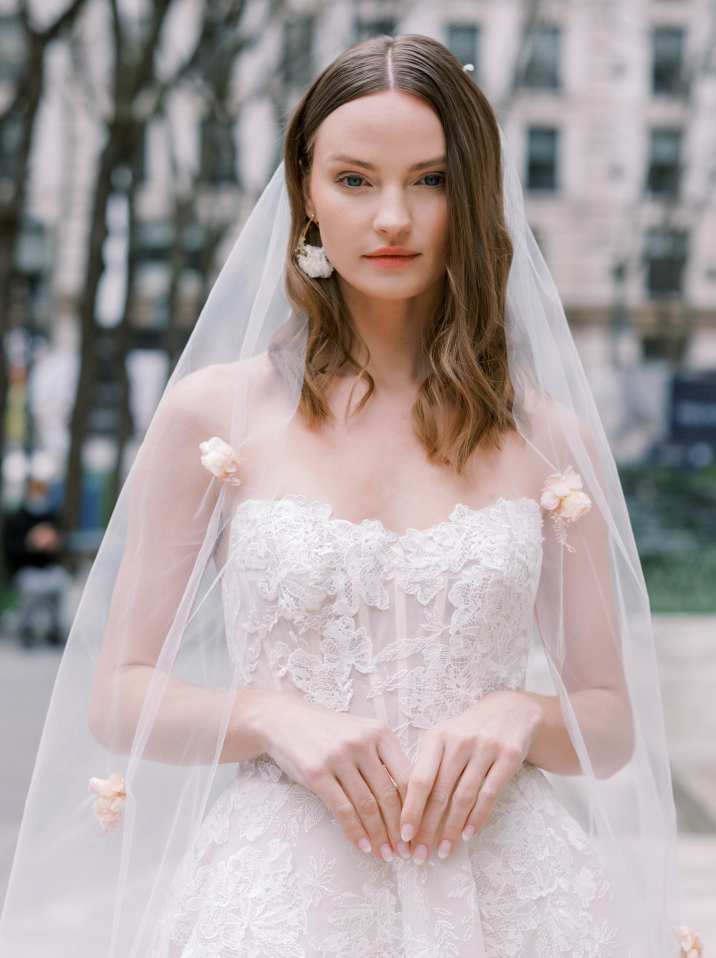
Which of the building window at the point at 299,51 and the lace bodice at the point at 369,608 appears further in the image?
the building window at the point at 299,51

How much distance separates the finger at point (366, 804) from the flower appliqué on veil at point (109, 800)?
460 mm

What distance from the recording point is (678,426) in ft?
46.7

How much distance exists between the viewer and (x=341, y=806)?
59.3 inches

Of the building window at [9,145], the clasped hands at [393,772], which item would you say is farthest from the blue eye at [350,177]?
the building window at [9,145]

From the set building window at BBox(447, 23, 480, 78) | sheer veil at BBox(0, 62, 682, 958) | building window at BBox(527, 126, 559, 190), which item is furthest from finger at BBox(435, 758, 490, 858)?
building window at BBox(527, 126, 559, 190)

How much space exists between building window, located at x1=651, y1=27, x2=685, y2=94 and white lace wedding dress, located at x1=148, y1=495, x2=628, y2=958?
60.3 ft

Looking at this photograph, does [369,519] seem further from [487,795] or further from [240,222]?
[240,222]

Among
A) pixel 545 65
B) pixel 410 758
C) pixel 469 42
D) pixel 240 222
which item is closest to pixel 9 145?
pixel 240 222

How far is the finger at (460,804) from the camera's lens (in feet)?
5.03

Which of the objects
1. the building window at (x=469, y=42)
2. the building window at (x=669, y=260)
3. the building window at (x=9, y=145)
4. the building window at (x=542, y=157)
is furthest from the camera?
the building window at (x=542, y=157)

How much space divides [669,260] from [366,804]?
57.3 feet

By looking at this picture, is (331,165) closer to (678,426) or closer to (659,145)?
(678,426)

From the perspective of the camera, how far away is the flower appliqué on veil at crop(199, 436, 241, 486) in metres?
1.72

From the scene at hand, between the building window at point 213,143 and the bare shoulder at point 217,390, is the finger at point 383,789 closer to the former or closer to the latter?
the bare shoulder at point 217,390
